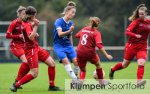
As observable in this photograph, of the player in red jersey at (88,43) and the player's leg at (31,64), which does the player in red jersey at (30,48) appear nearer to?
the player's leg at (31,64)

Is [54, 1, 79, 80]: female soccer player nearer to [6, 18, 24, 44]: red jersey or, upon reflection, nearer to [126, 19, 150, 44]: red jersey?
[126, 19, 150, 44]: red jersey

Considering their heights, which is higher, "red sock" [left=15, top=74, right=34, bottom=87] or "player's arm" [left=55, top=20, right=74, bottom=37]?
"player's arm" [left=55, top=20, right=74, bottom=37]

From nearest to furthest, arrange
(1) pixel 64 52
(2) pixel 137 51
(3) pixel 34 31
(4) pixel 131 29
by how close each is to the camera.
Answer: (3) pixel 34 31
(1) pixel 64 52
(4) pixel 131 29
(2) pixel 137 51

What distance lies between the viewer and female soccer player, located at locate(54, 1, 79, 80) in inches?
601

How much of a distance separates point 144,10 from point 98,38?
5.23 ft

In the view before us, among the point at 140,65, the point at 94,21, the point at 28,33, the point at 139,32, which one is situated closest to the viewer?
the point at 28,33

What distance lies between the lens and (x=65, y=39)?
1558 cm

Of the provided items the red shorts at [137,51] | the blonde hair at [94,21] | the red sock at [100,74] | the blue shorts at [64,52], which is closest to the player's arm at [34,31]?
the blue shorts at [64,52]

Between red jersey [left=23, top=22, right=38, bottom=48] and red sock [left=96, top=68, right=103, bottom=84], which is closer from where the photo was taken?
red jersey [left=23, top=22, right=38, bottom=48]

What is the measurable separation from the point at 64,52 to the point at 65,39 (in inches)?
11.9

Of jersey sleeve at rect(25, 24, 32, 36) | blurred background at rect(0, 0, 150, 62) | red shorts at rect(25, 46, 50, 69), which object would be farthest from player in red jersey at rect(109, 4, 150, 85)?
blurred background at rect(0, 0, 150, 62)

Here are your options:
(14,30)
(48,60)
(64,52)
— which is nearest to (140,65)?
(64,52)

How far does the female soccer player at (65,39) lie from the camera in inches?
601

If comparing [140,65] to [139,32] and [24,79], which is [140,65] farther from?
[24,79]
